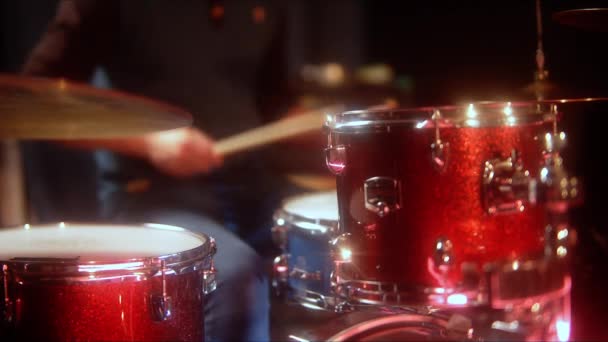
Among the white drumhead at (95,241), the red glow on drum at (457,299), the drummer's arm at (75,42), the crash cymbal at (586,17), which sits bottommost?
the red glow on drum at (457,299)

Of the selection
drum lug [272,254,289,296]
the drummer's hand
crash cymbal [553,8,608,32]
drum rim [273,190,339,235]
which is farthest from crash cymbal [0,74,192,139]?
crash cymbal [553,8,608,32]

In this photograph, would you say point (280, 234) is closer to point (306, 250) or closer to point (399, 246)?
point (306, 250)

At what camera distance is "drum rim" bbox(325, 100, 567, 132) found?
1.25 m

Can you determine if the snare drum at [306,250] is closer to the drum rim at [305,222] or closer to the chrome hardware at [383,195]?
the drum rim at [305,222]

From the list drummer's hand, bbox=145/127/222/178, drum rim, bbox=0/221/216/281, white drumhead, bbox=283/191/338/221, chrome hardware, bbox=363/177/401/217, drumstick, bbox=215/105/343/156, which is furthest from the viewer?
drumstick, bbox=215/105/343/156

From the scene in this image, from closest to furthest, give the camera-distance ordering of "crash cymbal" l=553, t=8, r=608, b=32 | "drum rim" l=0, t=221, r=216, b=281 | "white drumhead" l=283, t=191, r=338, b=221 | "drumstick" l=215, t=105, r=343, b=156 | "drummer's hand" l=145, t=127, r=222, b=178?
"drum rim" l=0, t=221, r=216, b=281 → "crash cymbal" l=553, t=8, r=608, b=32 → "white drumhead" l=283, t=191, r=338, b=221 → "drummer's hand" l=145, t=127, r=222, b=178 → "drumstick" l=215, t=105, r=343, b=156

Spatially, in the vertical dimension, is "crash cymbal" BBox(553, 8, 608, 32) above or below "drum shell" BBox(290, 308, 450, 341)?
above

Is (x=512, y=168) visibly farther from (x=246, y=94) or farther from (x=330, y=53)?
(x=330, y=53)

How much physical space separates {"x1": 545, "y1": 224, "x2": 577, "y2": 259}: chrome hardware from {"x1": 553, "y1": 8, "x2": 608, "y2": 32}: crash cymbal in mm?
493

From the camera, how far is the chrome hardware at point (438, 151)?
1.24 m

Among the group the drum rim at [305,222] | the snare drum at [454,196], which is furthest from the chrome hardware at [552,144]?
the drum rim at [305,222]

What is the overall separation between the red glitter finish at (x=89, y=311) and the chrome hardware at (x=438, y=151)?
59 cm

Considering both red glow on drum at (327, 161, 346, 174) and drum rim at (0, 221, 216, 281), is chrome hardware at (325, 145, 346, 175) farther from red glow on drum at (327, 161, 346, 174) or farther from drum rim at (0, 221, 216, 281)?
drum rim at (0, 221, 216, 281)

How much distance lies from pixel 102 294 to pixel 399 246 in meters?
0.61
